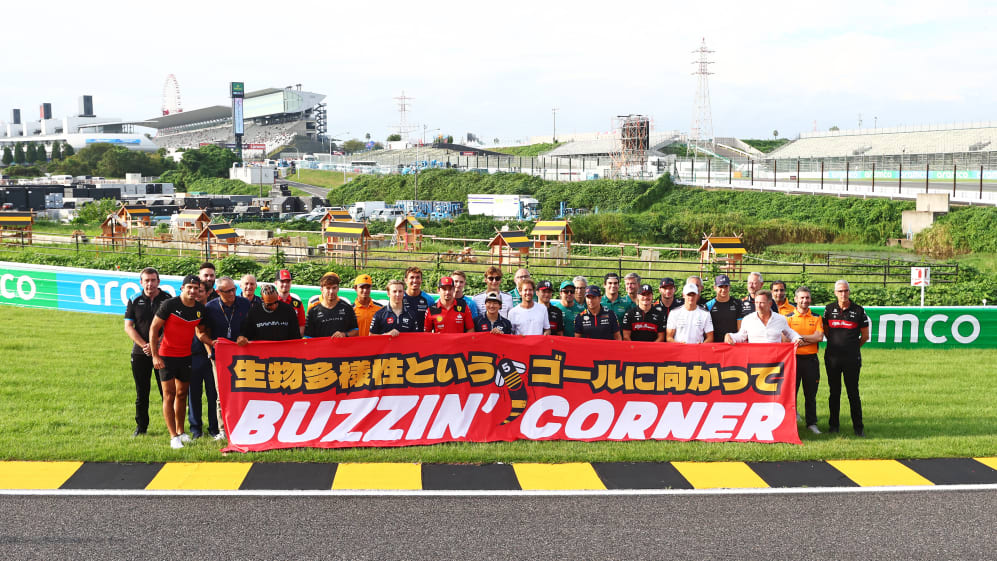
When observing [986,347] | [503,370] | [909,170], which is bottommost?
[986,347]

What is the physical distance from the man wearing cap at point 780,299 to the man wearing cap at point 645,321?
137 cm

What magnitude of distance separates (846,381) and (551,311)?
377cm

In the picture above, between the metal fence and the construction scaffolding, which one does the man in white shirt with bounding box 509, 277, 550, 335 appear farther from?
the construction scaffolding

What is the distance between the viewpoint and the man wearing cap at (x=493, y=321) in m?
9.58

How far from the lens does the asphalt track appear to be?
21.4 ft

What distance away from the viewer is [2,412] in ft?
35.0

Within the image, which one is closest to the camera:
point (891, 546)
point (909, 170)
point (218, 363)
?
point (891, 546)

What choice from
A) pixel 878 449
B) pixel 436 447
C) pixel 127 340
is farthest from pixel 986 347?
pixel 127 340

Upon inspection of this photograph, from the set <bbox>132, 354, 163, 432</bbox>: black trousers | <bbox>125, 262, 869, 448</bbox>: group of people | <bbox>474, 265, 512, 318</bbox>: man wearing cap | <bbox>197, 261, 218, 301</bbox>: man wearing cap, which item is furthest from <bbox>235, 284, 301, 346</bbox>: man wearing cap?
<bbox>474, 265, 512, 318</bbox>: man wearing cap

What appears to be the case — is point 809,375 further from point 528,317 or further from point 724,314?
point 528,317

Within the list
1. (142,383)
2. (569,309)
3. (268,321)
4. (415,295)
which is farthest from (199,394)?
(569,309)

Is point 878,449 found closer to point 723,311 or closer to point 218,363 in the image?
point 723,311

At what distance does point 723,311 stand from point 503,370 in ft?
9.38

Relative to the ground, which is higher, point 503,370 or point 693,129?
point 693,129
